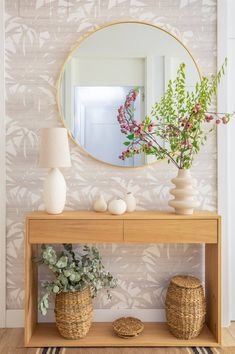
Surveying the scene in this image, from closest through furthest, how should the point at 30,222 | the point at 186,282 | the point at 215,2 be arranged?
the point at 30,222 < the point at 186,282 < the point at 215,2

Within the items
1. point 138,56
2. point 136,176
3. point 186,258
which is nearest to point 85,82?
point 138,56

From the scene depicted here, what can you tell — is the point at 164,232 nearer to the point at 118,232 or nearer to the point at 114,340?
the point at 118,232

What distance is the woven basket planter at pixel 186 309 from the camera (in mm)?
2275

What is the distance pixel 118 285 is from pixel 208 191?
92cm

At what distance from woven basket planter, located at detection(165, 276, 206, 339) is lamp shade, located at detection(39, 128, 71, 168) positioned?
43.1 inches

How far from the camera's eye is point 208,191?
101 inches

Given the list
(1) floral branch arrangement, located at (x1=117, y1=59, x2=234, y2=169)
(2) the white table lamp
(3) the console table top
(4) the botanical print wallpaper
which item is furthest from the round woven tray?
A: (1) floral branch arrangement, located at (x1=117, y1=59, x2=234, y2=169)

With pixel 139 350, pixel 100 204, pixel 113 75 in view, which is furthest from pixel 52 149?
pixel 139 350

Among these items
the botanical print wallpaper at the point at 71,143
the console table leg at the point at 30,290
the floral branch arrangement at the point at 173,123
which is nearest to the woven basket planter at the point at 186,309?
the botanical print wallpaper at the point at 71,143

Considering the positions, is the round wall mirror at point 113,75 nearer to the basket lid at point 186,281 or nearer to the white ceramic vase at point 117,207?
the white ceramic vase at point 117,207

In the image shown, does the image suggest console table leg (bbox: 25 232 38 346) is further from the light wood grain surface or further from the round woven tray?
the round woven tray

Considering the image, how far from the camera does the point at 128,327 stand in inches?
92.3

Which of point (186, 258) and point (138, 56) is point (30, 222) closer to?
point (186, 258)

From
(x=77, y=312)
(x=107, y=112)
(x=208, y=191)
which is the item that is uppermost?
(x=107, y=112)
